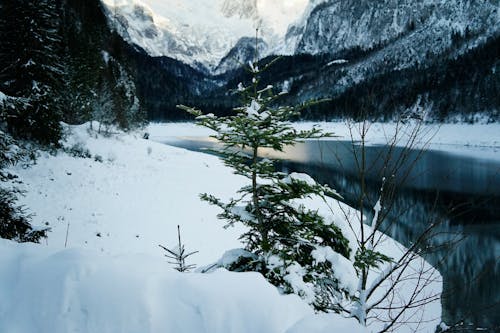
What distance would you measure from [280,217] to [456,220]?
17734mm

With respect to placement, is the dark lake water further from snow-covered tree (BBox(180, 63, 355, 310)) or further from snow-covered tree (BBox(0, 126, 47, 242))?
snow-covered tree (BBox(0, 126, 47, 242))

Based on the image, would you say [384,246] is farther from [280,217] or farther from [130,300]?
[130,300]

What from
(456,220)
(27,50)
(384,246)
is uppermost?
(27,50)

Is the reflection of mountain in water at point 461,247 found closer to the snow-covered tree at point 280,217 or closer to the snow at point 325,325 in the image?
the snow-covered tree at point 280,217

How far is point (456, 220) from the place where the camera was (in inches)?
685

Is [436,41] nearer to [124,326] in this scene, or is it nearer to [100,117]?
[100,117]

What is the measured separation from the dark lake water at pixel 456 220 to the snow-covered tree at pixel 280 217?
44cm

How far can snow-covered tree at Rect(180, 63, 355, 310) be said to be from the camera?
3.39 meters

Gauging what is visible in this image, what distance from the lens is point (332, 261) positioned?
11.4ft

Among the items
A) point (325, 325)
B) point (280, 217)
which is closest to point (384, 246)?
point (280, 217)

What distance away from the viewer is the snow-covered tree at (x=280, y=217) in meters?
3.39

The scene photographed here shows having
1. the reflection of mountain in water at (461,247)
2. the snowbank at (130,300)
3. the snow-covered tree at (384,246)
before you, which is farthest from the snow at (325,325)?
the reflection of mountain in water at (461,247)

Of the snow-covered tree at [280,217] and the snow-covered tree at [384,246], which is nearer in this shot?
the snow-covered tree at [384,246]

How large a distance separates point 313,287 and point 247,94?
8.42 ft
